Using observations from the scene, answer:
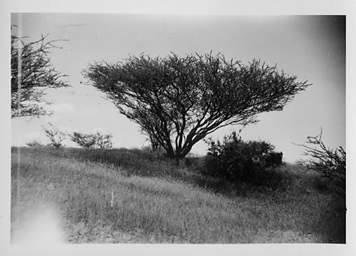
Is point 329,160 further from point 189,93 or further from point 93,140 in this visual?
point 93,140

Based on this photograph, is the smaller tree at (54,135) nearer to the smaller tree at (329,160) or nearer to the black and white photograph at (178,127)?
the black and white photograph at (178,127)

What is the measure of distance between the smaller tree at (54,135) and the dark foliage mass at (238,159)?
109 centimetres

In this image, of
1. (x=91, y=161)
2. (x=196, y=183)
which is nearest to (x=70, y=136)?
(x=91, y=161)

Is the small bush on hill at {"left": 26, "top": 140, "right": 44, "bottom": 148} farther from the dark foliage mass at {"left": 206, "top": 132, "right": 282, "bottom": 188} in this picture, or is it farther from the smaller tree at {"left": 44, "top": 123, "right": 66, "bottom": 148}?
the dark foliage mass at {"left": 206, "top": 132, "right": 282, "bottom": 188}

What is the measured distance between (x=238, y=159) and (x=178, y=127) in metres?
0.51

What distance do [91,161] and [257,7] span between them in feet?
5.57

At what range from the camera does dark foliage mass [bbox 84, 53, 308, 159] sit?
3.34 metres

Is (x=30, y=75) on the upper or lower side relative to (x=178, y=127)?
upper

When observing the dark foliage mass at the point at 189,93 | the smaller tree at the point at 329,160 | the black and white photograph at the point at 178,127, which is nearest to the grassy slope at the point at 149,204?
the black and white photograph at the point at 178,127

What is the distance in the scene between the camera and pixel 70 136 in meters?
3.27

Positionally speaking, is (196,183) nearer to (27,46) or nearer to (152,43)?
(152,43)

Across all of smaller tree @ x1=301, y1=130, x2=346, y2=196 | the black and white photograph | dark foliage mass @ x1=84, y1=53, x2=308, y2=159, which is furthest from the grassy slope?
dark foliage mass @ x1=84, y1=53, x2=308, y2=159

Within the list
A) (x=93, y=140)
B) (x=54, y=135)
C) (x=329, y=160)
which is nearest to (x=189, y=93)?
(x=93, y=140)

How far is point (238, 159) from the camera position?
131 inches
